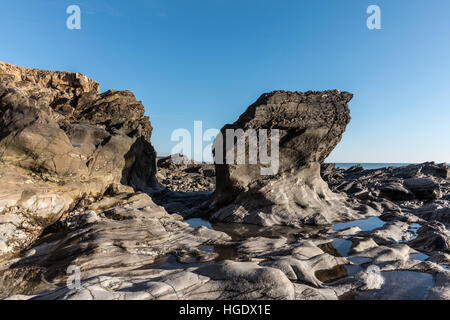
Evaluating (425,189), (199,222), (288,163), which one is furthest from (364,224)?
(425,189)

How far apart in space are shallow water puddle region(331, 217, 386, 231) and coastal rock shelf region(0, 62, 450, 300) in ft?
0.39

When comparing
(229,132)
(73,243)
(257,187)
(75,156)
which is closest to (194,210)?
(257,187)

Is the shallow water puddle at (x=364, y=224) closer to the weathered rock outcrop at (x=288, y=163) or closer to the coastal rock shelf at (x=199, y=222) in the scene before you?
the coastal rock shelf at (x=199, y=222)

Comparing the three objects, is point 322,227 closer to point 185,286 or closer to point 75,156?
point 185,286

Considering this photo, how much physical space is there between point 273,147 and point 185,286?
15143 mm

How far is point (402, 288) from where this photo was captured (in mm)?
6941

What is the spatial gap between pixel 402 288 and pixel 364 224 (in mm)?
10200

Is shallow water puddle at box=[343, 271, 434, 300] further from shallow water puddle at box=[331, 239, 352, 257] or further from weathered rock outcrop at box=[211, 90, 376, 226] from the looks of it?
weathered rock outcrop at box=[211, 90, 376, 226]

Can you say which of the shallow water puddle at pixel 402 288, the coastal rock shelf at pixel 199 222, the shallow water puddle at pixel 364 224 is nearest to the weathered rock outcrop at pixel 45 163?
the coastal rock shelf at pixel 199 222

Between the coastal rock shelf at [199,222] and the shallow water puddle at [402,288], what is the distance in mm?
52

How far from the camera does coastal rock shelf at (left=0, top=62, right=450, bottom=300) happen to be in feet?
22.0

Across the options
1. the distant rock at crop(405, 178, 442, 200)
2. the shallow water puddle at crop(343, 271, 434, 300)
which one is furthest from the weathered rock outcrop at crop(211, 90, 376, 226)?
the distant rock at crop(405, 178, 442, 200)

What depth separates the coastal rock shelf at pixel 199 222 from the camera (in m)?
6.70
